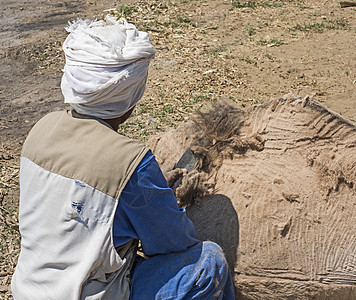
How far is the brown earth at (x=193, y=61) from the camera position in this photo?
17.6 ft

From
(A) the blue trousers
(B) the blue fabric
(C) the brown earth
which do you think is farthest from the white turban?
(C) the brown earth

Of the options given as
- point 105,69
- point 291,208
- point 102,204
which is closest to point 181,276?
point 102,204

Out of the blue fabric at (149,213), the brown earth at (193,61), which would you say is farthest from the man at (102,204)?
the brown earth at (193,61)

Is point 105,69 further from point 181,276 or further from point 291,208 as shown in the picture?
point 291,208

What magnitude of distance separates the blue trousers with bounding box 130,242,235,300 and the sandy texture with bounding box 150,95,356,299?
35cm

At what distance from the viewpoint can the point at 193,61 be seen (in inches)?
271

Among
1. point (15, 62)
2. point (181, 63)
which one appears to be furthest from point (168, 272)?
point (15, 62)

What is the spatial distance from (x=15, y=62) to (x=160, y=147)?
5099 millimetres

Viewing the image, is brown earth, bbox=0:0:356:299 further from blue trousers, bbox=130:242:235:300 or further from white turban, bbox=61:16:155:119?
white turban, bbox=61:16:155:119

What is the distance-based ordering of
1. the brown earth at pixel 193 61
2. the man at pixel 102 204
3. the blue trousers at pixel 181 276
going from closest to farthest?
the man at pixel 102 204, the blue trousers at pixel 181 276, the brown earth at pixel 193 61

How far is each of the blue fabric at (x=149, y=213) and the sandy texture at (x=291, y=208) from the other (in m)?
0.51

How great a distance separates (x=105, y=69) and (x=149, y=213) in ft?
2.24

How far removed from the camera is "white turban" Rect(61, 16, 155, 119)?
2162mm

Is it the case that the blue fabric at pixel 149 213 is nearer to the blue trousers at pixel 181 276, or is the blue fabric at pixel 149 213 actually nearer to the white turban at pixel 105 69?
the blue trousers at pixel 181 276
